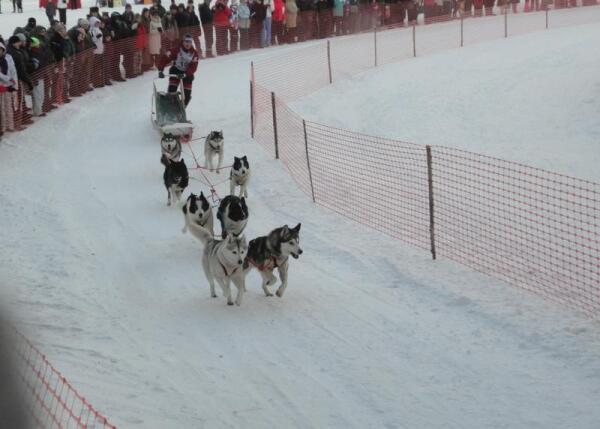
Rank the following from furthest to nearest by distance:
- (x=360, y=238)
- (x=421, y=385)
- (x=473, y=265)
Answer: (x=360, y=238) < (x=473, y=265) < (x=421, y=385)

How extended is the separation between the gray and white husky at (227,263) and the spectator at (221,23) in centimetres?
1744

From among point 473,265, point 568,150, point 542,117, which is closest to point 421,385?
point 473,265

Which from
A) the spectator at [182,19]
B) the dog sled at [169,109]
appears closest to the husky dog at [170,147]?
the dog sled at [169,109]

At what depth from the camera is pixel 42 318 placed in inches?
358

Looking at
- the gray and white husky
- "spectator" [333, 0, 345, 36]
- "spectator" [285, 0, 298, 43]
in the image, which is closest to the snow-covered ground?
"spectator" [333, 0, 345, 36]

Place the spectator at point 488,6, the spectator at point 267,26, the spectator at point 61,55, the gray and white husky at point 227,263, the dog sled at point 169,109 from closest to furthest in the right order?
the gray and white husky at point 227,263
the dog sled at point 169,109
the spectator at point 61,55
the spectator at point 267,26
the spectator at point 488,6

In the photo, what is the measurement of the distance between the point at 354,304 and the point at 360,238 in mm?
2198

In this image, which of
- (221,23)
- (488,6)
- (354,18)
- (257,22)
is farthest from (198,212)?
(488,6)

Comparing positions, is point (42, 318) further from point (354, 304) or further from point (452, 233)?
point (452, 233)

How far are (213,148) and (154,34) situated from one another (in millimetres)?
10099

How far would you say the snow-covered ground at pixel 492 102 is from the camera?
18.1 metres

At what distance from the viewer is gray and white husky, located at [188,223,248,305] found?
8914mm

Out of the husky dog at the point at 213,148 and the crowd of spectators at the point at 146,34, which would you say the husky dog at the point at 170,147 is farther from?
the crowd of spectators at the point at 146,34

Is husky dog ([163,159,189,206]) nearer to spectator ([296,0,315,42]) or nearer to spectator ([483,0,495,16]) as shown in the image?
spectator ([296,0,315,42])
